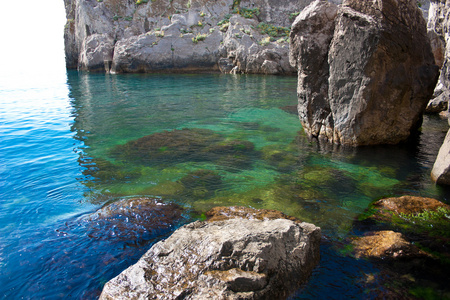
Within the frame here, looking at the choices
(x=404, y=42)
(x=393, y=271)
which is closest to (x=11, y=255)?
(x=393, y=271)

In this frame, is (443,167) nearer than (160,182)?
Yes

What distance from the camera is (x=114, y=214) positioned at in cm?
566

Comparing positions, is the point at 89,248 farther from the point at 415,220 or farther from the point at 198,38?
the point at 198,38

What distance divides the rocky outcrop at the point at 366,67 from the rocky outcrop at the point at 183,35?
2425 centimetres

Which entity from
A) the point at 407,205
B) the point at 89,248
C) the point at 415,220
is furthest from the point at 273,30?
the point at 89,248

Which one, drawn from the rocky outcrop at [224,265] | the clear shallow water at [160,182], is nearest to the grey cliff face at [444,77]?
the clear shallow water at [160,182]

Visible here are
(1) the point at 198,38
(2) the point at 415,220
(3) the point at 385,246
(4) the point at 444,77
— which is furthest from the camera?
(1) the point at 198,38

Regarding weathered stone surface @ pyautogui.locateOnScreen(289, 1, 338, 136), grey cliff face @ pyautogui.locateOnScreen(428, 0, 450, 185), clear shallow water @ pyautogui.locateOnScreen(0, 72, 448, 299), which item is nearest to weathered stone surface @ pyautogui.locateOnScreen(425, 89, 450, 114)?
clear shallow water @ pyautogui.locateOnScreen(0, 72, 448, 299)

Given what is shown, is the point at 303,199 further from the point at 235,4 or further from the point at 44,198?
the point at 235,4

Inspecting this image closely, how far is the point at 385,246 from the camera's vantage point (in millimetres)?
4359

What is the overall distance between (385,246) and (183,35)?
38682mm

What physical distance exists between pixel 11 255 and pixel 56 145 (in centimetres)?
646

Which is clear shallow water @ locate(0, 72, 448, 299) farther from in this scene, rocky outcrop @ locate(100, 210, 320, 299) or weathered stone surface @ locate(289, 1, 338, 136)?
weathered stone surface @ locate(289, 1, 338, 136)

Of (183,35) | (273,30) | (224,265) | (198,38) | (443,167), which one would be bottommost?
(224,265)
